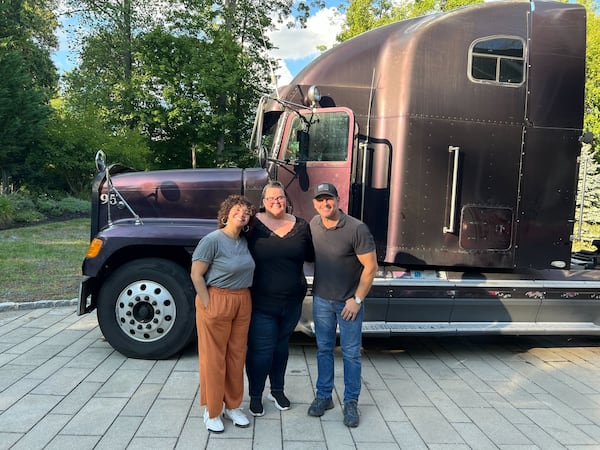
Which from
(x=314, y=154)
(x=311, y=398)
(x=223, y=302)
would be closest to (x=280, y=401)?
(x=311, y=398)

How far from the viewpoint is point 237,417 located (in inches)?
129

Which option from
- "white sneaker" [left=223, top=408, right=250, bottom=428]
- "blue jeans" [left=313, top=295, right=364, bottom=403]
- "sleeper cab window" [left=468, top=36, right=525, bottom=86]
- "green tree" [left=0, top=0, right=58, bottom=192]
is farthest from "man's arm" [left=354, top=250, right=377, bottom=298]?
"green tree" [left=0, top=0, right=58, bottom=192]

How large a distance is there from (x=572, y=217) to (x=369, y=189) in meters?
2.17

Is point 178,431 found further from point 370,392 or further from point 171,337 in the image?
point 370,392

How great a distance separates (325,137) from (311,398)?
8.19 feet

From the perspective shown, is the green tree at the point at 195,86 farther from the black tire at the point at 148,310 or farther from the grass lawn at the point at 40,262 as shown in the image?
the black tire at the point at 148,310

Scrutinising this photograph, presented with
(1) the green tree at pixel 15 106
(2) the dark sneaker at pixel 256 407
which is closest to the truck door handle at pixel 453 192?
(2) the dark sneaker at pixel 256 407

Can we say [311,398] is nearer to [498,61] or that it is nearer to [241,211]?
[241,211]

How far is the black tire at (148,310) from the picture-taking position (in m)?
4.43

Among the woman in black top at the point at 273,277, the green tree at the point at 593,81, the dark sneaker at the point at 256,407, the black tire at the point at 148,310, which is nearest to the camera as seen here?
the woman in black top at the point at 273,277

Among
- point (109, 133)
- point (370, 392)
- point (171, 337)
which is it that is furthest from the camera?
point (109, 133)

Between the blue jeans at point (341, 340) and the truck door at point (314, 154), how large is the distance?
145 cm

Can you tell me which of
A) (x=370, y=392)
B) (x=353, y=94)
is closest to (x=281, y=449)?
(x=370, y=392)

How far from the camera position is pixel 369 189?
461 centimetres
